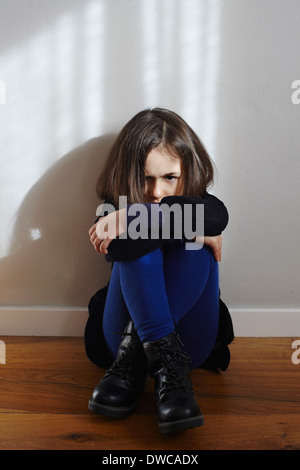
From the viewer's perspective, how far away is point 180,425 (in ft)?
2.62

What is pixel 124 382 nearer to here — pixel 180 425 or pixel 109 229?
pixel 180 425

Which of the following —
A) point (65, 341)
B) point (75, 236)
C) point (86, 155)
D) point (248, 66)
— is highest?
point (248, 66)

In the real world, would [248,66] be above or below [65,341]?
above

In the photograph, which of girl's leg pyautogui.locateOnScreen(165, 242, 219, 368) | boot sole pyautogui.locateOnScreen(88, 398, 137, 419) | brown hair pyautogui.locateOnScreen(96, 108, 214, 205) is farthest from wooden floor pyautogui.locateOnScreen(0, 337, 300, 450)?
brown hair pyautogui.locateOnScreen(96, 108, 214, 205)

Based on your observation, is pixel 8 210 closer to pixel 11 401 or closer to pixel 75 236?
pixel 75 236

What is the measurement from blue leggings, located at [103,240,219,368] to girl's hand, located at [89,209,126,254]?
6 cm

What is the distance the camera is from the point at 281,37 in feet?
3.83

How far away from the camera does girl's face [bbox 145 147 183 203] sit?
1.04 m

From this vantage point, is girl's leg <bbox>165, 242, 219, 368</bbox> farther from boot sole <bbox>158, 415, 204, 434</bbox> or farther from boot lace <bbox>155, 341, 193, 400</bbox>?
boot sole <bbox>158, 415, 204, 434</bbox>

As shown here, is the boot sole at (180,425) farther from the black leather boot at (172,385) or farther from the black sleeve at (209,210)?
the black sleeve at (209,210)

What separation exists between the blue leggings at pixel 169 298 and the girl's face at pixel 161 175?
16 centimetres

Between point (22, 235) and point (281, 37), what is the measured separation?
94 centimetres

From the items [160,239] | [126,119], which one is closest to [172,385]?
[160,239]
